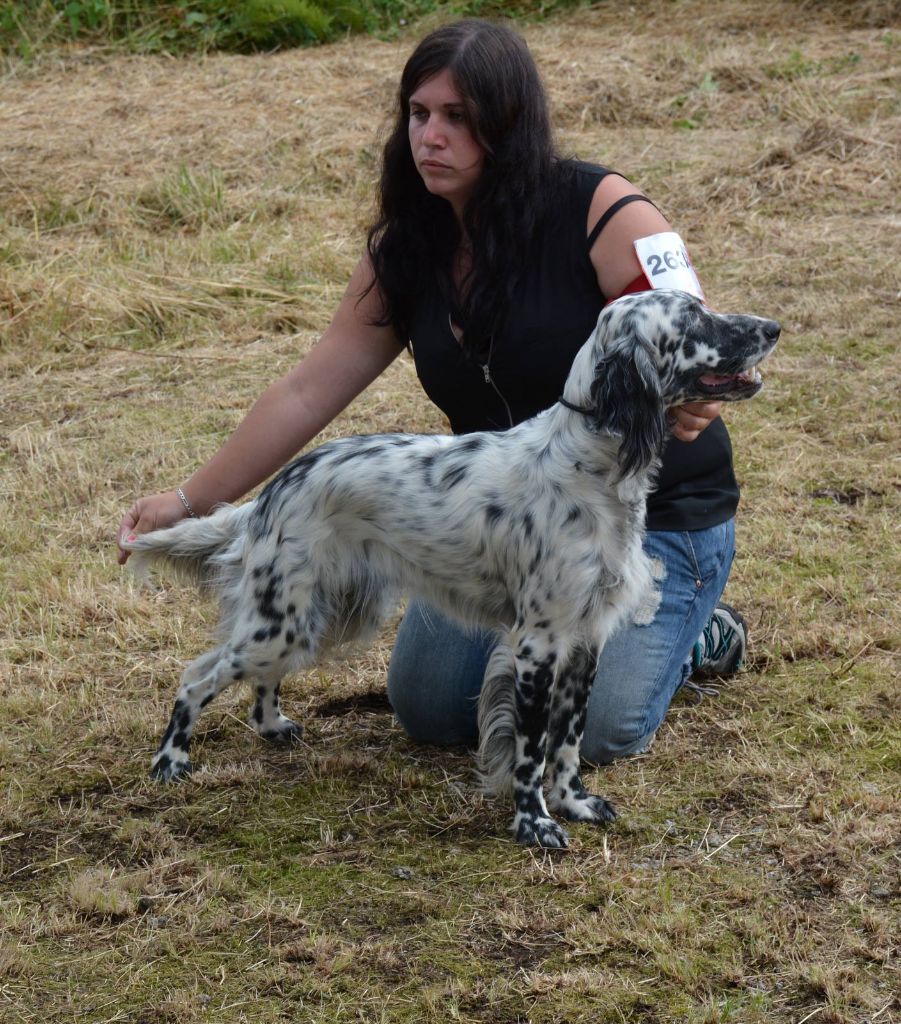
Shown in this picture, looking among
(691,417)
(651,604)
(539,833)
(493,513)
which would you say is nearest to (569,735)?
(539,833)

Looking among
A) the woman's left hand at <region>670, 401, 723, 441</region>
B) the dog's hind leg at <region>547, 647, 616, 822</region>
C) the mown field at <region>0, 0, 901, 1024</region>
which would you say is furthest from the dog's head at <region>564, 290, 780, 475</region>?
the mown field at <region>0, 0, 901, 1024</region>

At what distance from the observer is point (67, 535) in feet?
16.7

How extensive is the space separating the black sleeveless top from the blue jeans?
94mm

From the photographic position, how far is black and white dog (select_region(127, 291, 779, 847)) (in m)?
3.08

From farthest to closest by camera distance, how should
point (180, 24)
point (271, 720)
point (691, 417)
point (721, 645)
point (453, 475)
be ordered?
point (180, 24), point (721, 645), point (271, 720), point (453, 475), point (691, 417)

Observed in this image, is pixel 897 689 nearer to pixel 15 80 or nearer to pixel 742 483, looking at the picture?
pixel 742 483

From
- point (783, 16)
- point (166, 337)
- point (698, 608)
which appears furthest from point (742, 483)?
point (783, 16)

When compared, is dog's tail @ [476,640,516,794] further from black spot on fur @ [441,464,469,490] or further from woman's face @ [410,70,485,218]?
woman's face @ [410,70,485,218]

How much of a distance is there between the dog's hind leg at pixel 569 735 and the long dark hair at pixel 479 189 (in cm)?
88

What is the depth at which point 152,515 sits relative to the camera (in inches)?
148

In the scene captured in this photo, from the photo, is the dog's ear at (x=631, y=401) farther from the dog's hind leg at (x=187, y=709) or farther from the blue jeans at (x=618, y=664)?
the dog's hind leg at (x=187, y=709)

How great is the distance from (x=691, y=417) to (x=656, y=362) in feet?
0.89

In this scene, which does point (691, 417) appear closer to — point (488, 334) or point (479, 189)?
point (488, 334)

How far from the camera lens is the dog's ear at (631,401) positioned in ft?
9.88
